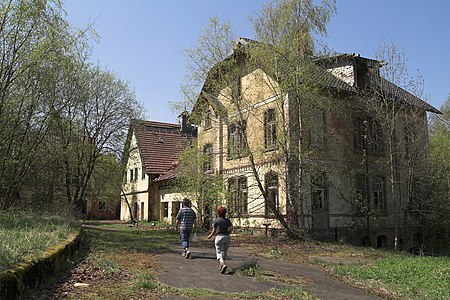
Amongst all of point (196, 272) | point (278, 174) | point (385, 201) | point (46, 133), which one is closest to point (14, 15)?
point (46, 133)

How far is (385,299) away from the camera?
878 cm

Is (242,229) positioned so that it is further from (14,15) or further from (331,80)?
(14,15)

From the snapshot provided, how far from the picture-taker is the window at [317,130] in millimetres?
22172

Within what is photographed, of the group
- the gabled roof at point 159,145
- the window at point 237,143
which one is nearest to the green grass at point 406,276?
the window at point 237,143

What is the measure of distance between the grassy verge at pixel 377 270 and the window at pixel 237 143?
5170 millimetres

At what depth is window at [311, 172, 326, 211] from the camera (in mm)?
21453

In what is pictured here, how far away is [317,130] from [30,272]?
720 inches

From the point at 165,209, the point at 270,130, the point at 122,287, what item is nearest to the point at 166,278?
the point at 122,287

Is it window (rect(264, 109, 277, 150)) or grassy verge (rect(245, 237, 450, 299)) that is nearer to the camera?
grassy verge (rect(245, 237, 450, 299))

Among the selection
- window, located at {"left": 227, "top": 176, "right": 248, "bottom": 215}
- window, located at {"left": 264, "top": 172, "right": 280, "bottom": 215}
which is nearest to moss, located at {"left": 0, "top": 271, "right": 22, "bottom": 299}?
window, located at {"left": 264, "top": 172, "right": 280, "bottom": 215}

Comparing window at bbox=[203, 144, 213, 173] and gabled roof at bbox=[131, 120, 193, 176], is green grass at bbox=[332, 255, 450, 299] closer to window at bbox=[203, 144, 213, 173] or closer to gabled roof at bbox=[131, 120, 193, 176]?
window at bbox=[203, 144, 213, 173]

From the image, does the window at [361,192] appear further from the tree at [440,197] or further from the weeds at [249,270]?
the weeds at [249,270]

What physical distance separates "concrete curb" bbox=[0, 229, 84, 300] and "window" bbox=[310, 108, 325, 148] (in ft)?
51.9

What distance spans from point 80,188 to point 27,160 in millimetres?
10088
